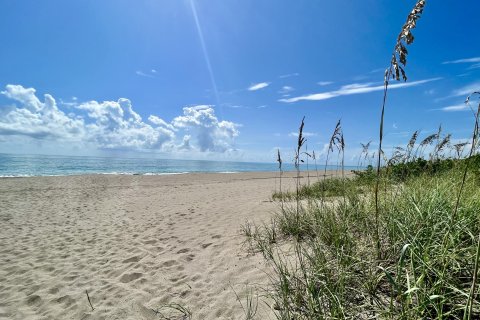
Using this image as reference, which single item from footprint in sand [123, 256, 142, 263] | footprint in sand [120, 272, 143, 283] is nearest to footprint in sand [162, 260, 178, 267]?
footprint in sand [120, 272, 143, 283]

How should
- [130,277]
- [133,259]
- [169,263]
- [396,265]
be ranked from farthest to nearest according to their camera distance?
1. [133,259]
2. [169,263]
3. [130,277]
4. [396,265]

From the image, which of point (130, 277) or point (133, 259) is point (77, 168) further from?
point (130, 277)

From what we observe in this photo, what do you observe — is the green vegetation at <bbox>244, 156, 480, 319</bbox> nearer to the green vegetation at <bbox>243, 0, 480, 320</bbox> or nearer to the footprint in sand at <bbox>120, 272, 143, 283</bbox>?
the green vegetation at <bbox>243, 0, 480, 320</bbox>

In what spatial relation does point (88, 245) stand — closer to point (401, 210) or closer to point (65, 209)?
point (65, 209)

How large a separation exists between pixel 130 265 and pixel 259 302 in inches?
124

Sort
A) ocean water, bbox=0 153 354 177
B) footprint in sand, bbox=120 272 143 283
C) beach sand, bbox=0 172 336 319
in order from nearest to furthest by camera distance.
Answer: beach sand, bbox=0 172 336 319, footprint in sand, bbox=120 272 143 283, ocean water, bbox=0 153 354 177

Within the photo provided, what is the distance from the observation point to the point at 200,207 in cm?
1102

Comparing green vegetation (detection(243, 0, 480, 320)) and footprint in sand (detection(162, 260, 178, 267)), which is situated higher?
green vegetation (detection(243, 0, 480, 320))

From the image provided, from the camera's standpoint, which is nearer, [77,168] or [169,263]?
[169,263]

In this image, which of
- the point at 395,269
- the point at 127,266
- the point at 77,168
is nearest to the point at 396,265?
the point at 395,269

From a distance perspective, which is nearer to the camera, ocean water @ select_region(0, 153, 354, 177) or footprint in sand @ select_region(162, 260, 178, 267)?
footprint in sand @ select_region(162, 260, 178, 267)

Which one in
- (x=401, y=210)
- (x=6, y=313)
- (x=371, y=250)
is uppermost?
(x=401, y=210)

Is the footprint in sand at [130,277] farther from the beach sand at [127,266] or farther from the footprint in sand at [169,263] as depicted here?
the footprint in sand at [169,263]

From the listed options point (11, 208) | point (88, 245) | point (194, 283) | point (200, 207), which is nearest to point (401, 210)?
point (194, 283)
